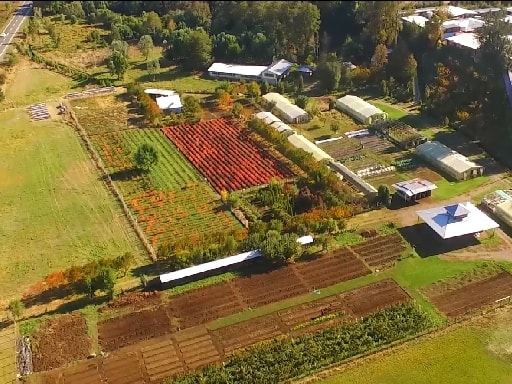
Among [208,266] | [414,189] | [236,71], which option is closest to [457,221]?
[414,189]

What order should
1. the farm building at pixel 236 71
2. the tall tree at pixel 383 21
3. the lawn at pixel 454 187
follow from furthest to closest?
the tall tree at pixel 383 21
the farm building at pixel 236 71
the lawn at pixel 454 187

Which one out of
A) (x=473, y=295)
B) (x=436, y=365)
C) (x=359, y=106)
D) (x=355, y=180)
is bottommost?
(x=436, y=365)

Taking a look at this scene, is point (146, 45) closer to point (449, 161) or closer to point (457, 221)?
point (449, 161)

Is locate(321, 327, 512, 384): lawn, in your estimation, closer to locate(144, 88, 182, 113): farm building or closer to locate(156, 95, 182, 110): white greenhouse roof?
locate(144, 88, 182, 113): farm building

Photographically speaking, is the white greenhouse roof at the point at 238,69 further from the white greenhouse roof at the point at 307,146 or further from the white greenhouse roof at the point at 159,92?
the white greenhouse roof at the point at 307,146

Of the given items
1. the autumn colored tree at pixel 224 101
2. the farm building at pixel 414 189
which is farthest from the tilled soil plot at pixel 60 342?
the autumn colored tree at pixel 224 101

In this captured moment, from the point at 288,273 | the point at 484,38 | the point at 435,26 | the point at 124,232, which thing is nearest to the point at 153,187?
the point at 124,232
